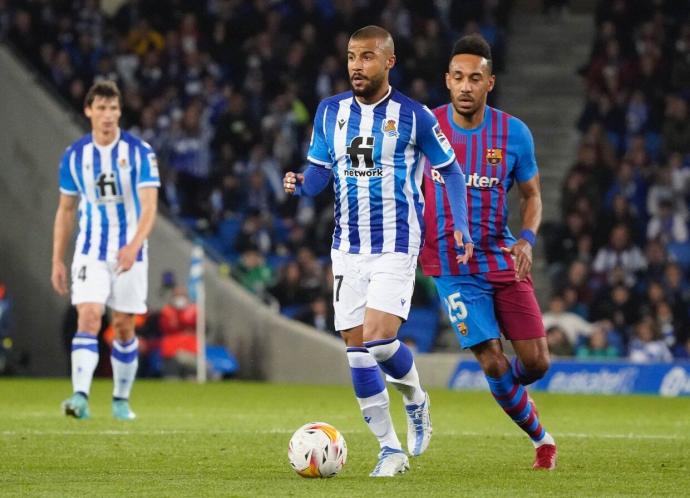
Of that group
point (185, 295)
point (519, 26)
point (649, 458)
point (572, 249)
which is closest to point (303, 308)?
point (185, 295)

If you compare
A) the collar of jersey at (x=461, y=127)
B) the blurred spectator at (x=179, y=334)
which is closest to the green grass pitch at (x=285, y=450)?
the collar of jersey at (x=461, y=127)

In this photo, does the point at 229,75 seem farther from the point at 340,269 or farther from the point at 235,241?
the point at 340,269

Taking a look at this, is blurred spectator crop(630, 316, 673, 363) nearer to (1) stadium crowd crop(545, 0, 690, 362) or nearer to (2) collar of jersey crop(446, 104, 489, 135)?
(1) stadium crowd crop(545, 0, 690, 362)

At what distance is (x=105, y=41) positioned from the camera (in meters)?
24.9

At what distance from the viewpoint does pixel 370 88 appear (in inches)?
332

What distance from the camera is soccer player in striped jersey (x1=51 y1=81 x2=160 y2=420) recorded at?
12289mm

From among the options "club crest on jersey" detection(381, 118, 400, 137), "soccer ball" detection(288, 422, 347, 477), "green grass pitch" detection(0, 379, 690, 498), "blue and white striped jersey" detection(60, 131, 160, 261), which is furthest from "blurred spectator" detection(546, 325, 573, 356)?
"soccer ball" detection(288, 422, 347, 477)

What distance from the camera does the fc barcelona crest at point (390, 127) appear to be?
8453 mm

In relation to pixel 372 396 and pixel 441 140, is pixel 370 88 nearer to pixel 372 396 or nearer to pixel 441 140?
pixel 441 140

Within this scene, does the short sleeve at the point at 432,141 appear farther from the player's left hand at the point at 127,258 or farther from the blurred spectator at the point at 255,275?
the blurred spectator at the point at 255,275

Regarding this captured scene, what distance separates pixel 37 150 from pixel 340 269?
15026 millimetres

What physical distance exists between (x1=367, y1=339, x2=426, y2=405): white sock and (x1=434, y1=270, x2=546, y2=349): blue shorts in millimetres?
391

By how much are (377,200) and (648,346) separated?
11237 millimetres

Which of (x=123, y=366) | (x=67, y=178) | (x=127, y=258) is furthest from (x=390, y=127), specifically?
(x=123, y=366)
